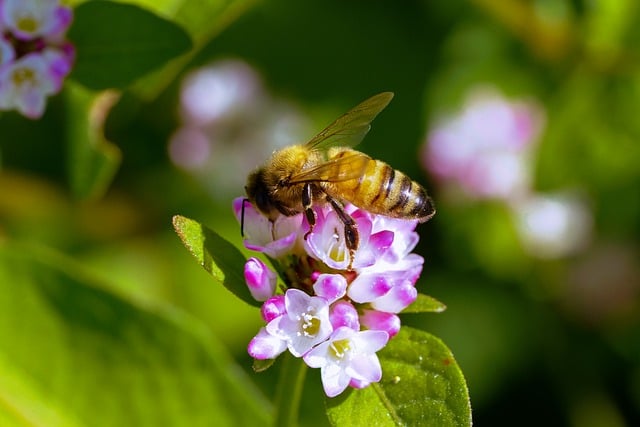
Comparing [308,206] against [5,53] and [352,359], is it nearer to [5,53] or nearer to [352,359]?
[352,359]

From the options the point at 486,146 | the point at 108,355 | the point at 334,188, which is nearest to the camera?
the point at 334,188

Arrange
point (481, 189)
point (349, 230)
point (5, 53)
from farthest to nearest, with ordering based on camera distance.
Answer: point (481, 189)
point (5, 53)
point (349, 230)

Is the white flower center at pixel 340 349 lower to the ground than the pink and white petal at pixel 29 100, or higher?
lower

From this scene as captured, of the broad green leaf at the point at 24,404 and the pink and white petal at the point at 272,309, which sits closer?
the pink and white petal at the point at 272,309

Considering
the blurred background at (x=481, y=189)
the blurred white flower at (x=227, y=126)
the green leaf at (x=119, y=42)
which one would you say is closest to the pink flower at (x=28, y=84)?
the green leaf at (x=119, y=42)

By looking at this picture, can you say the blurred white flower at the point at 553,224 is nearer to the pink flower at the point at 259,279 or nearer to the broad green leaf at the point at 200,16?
the broad green leaf at the point at 200,16

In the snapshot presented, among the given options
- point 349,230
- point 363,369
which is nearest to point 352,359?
point 363,369

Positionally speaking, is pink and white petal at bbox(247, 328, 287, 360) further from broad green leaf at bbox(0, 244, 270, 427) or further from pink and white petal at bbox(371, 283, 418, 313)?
broad green leaf at bbox(0, 244, 270, 427)

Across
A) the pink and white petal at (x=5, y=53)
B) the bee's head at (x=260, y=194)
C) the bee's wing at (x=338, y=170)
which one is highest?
the bee's wing at (x=338, y=170)

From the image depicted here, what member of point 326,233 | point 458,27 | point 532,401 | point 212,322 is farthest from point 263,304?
point 458,27
